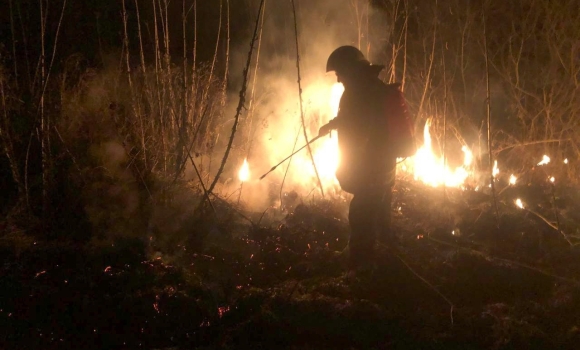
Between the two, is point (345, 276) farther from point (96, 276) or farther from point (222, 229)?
point (96, 276)

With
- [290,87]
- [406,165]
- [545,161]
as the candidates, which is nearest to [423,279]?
[406,165]

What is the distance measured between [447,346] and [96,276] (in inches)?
102

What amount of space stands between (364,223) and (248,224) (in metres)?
1.46

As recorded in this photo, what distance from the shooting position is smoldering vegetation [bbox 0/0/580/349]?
3412 mm

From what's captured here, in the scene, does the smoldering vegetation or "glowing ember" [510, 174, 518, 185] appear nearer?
the smoldering vegetation

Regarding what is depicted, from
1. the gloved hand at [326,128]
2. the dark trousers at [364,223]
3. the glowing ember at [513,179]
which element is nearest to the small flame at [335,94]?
the gloved hand at [326,128]

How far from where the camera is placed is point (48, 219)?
15.2 feet

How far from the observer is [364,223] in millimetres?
4059

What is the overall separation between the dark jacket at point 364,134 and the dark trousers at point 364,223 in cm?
7

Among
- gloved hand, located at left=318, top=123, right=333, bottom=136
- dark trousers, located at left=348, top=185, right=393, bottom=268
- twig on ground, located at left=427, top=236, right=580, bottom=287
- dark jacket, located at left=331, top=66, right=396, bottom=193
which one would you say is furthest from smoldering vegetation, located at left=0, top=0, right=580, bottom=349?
dark jacket, located at left=331, top=66, right=396, bottom=193

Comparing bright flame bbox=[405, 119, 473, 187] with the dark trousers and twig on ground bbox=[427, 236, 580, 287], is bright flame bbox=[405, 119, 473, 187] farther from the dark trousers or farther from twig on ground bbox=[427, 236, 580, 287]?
the dark trousers

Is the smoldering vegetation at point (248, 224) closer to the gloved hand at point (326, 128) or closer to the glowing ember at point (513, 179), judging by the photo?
the glowing ember at point (513, 179)

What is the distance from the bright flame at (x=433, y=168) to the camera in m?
5.88

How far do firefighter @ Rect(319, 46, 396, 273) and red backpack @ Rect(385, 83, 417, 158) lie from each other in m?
0.04
